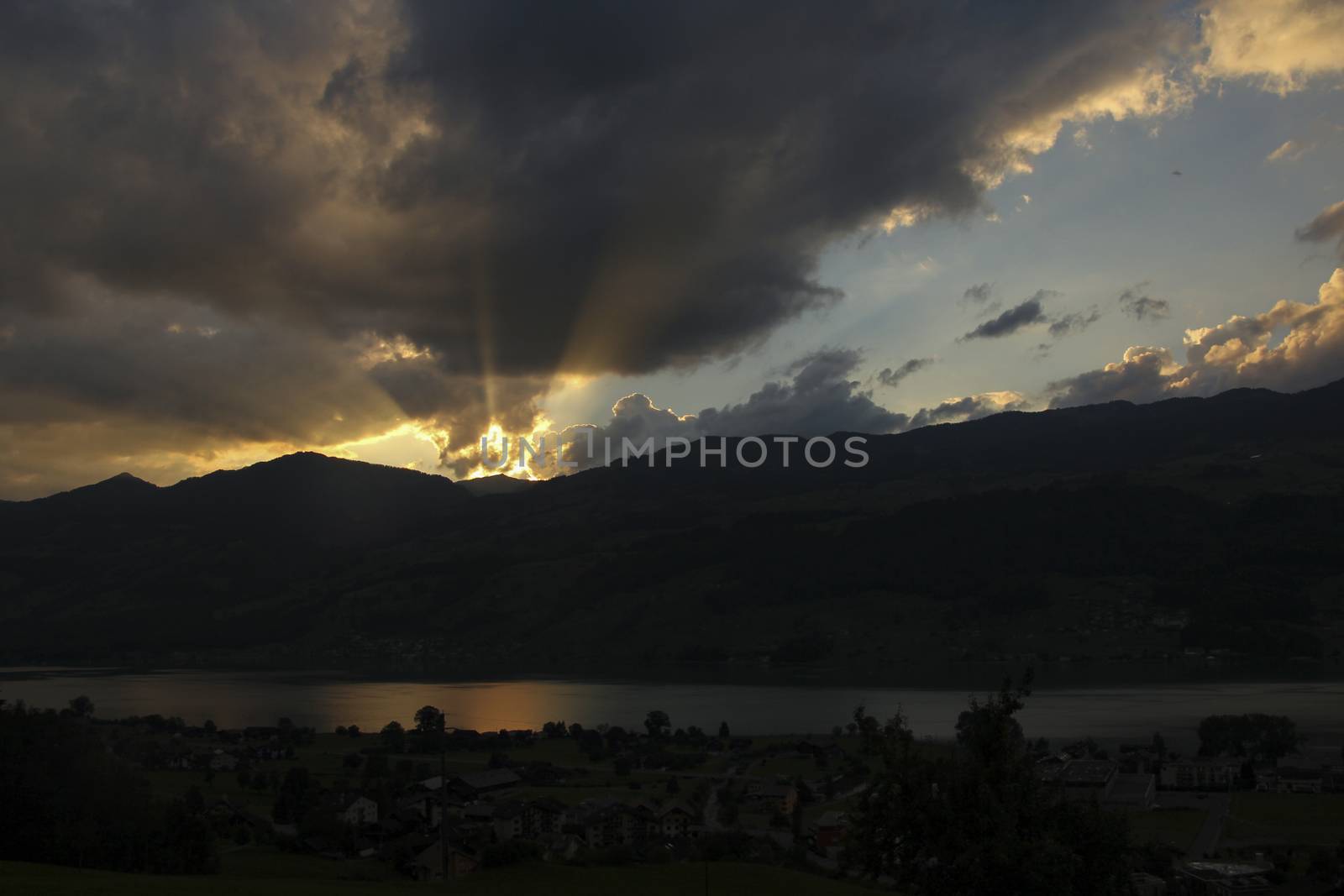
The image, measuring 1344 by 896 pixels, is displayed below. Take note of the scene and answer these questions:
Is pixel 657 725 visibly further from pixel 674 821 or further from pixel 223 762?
pixel 674 821

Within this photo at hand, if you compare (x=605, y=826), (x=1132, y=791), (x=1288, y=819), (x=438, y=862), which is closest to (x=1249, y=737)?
(x=1132, y=791)

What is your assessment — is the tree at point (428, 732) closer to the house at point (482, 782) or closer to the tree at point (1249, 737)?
the house at point (482, 782)

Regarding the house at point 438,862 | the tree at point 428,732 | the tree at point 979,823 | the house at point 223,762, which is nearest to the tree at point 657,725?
the tree at point 428,732

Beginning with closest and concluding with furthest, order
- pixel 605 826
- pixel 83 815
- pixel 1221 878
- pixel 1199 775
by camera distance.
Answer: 1. pixel 83 815
2. pixel 1221 878
3. pixel 605 826
4. pixel 1199 775

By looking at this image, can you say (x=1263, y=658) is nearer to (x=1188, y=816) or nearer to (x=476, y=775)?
(x=1188, y=816)

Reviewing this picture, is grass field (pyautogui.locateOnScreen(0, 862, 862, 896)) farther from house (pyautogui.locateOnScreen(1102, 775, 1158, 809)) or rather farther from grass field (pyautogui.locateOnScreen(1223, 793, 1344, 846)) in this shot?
house (pyautogui.locateOnScreen(1102, 775, 1158, 809))

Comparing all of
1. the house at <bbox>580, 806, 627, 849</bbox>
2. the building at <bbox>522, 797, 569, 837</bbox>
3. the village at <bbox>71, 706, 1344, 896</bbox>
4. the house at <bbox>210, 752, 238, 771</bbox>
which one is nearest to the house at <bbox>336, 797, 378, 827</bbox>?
the village at <bbox>71, 706, 1344, 896</bbox>

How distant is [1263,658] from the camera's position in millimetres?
136750

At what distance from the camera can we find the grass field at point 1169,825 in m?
41.1

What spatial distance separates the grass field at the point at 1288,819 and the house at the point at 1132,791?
11.6ft

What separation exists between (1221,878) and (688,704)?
243ft

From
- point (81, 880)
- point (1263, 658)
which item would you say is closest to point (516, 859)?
point (81, 880)

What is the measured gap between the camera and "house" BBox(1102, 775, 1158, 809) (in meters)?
48.6

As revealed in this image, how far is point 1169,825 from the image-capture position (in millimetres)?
44531
